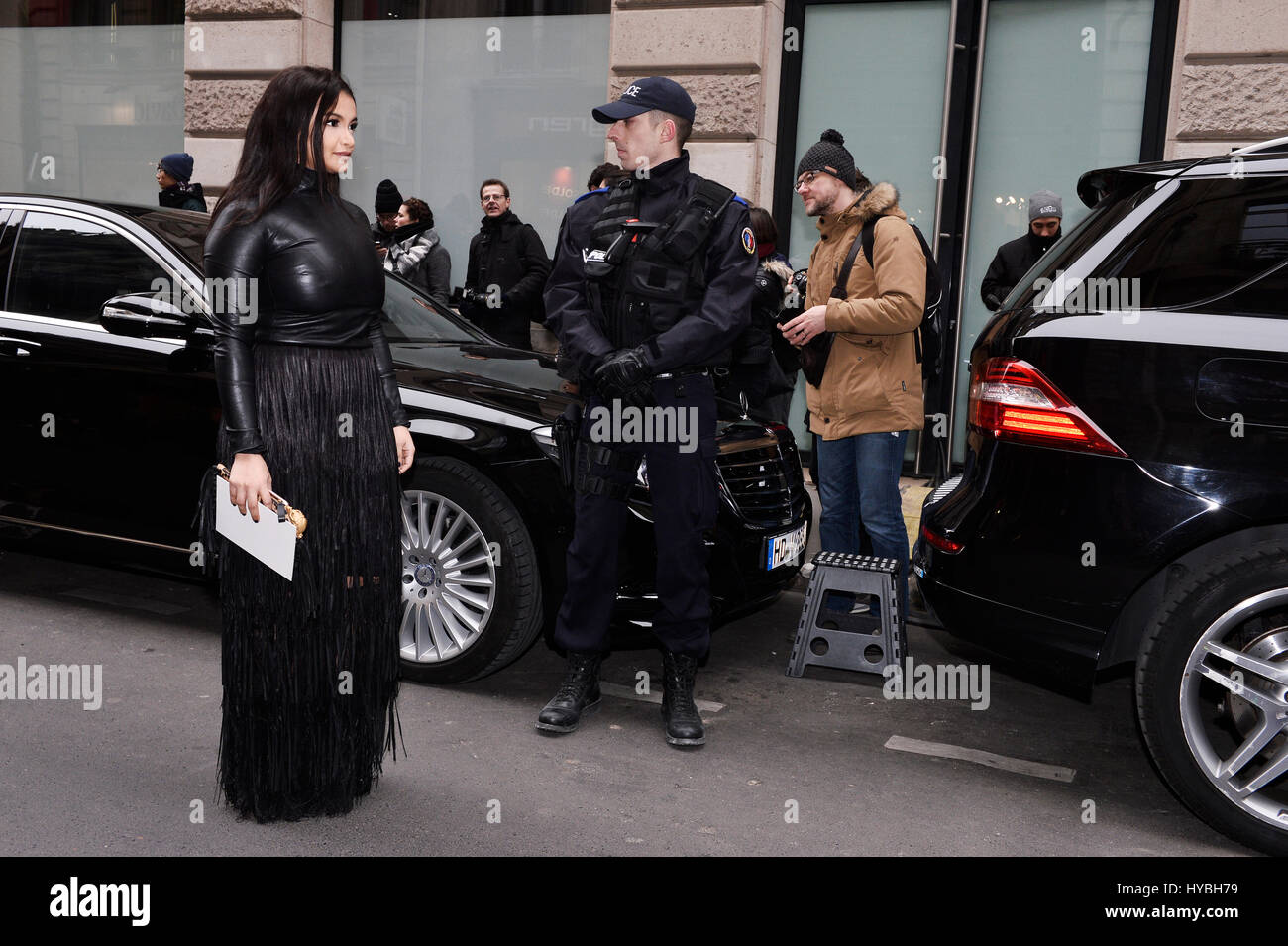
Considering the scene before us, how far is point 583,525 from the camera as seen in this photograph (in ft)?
13.4

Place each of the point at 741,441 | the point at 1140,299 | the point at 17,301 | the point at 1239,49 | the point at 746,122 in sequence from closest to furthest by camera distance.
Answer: the point at 1140,299
the point at 741,441
the point at 17,301
the point at 1239,49
the point at 746,122

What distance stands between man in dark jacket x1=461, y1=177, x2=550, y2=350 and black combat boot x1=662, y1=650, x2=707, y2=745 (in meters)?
4.57

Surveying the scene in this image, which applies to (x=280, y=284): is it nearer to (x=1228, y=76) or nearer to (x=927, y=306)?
(x=927, y=306)

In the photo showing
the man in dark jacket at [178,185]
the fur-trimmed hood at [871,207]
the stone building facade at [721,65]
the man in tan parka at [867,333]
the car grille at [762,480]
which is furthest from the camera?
the man in dark jacket at [178,185]

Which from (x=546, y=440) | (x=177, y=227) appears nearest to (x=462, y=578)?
(x=546, y=440)

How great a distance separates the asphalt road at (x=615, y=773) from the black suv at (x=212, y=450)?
354 millimetres

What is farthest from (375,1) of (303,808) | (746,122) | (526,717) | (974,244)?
(303,808)

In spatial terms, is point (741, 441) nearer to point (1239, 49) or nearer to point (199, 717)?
point (199, 717)

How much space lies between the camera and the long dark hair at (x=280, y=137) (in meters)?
3.09

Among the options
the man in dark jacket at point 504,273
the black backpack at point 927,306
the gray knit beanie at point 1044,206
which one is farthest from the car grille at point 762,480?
the man in dark jacket at point 504,273

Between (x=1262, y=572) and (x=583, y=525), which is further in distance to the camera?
(x=583, y=525)

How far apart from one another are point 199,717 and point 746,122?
5.81 metres

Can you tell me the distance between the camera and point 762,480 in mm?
4699

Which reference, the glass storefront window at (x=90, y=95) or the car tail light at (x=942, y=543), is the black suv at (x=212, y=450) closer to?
the car tail light at (x=942, y=543)
